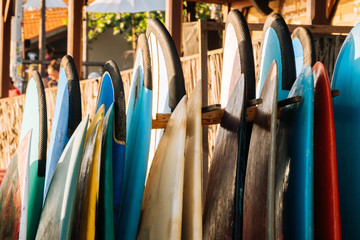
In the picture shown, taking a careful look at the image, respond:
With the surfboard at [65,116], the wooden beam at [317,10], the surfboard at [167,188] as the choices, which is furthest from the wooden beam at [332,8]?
the surfboard at [167,188]

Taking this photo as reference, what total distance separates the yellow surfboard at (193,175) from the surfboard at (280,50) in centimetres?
28

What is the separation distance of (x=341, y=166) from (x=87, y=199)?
542 mm

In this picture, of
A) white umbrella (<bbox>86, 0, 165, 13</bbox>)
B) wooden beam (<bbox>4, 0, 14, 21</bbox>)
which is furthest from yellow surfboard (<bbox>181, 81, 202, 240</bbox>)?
white umbrella (<bbox>86, 0, 165, 13</bbox>)

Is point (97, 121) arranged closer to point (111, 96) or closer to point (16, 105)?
point (111, 96)

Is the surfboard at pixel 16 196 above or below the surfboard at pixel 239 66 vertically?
below

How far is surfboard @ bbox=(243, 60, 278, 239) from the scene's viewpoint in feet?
3.59

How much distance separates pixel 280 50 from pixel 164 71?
285mm

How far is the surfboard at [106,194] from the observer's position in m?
1.18

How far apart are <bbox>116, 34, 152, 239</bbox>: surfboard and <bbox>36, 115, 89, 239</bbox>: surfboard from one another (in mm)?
153

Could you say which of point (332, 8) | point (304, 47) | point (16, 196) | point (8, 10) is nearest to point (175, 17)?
point (332, 8)

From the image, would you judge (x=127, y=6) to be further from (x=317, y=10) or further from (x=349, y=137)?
(x=349, y=137)

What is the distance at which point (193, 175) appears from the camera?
44.9 inches

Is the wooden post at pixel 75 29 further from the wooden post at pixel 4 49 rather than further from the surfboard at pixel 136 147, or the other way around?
the surfboard at pixel 136 147

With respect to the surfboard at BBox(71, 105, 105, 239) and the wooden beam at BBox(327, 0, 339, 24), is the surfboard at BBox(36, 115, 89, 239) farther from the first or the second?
the wooden beam at BBox(327, 0, 339, 24)
